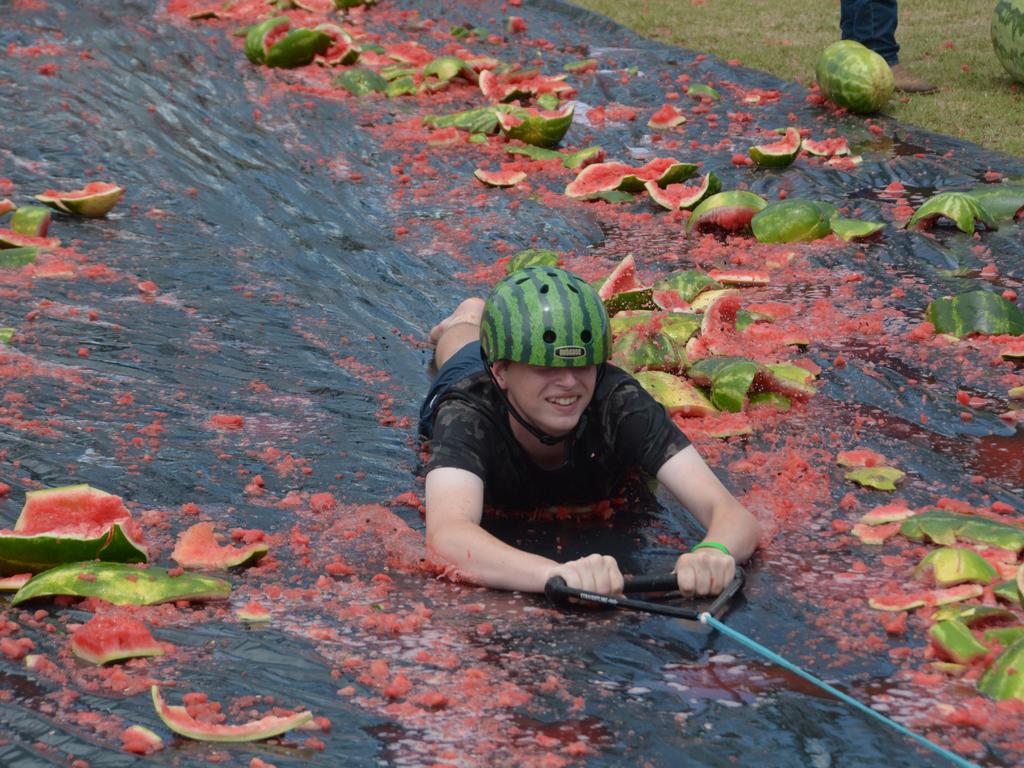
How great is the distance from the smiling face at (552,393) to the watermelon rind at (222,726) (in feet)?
4.75

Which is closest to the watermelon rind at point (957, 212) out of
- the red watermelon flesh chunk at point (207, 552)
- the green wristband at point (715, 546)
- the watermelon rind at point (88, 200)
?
the green wristband at point (715, 546)

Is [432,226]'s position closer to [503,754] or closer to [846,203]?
[846,203]

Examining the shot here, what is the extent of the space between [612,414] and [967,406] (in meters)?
1.69

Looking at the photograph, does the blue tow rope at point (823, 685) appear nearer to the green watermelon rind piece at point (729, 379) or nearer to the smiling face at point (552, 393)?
the smiling face at point (552, 393)

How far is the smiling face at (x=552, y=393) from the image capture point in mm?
4203

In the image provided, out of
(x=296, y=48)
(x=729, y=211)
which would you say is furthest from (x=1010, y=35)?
(x=296, y=48)

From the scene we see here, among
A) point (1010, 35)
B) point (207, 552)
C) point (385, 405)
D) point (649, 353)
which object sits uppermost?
point (1010, 35)

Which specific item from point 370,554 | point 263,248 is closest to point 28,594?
point 370,554

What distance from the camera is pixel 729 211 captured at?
735 cm

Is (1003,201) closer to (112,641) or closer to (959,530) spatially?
(959,530)

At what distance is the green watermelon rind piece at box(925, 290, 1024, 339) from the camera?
5758 millimetres

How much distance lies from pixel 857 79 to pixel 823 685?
6586 millimetres

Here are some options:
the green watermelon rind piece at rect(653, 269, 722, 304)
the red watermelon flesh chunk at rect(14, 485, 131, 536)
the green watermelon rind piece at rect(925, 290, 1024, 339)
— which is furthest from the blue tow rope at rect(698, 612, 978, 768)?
the green watermelon rind piece at rect(653, 269, 722, 304)

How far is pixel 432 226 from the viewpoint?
777 cm
